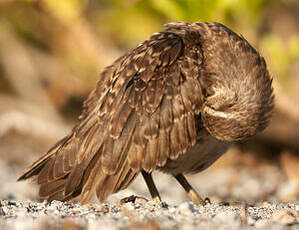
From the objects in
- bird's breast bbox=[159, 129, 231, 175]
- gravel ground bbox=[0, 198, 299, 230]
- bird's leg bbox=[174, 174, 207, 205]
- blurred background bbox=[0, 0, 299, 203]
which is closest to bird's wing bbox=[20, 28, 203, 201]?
bird's breast bbox=[159, 129, 231, 175]

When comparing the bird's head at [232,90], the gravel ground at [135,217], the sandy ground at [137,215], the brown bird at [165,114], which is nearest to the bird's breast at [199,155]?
the brown bird at [165,114]

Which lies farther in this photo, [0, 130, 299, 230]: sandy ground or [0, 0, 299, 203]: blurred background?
[0, 0, 299, 203]: blurred background

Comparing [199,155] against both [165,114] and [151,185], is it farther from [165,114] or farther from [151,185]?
[165,114]

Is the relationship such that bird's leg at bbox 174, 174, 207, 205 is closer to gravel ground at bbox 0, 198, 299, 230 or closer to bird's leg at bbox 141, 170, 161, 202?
bird's leg at bbox 141, 170, 161, 202

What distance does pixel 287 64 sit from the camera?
1145 cm

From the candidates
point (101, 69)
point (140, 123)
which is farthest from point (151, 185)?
point (101, 69)

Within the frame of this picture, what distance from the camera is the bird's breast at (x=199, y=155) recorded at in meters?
7.03

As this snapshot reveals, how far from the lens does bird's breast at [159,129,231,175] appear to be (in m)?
7.03

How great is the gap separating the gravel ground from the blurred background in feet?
10.9

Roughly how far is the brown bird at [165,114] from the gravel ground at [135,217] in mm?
701

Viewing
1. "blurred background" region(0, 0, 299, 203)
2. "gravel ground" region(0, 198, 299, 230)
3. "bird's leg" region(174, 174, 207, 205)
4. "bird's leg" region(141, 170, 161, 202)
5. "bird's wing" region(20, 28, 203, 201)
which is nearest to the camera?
"gravel ground" region(0, 198, 299, 230)

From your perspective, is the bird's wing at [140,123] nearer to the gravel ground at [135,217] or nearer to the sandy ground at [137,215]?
the sandy ground at [137,215]

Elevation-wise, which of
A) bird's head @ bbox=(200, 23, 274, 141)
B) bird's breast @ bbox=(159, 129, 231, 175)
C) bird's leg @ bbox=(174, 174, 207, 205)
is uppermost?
bird's head @ bbox=(200, 23, 274, 141)

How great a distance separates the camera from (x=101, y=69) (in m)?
12.5
